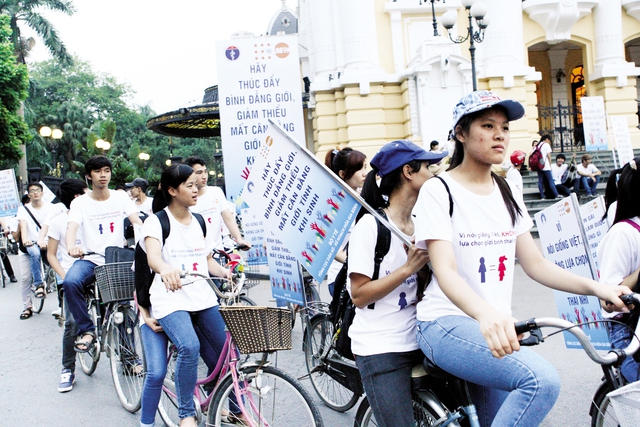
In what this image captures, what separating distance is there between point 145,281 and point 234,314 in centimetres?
108

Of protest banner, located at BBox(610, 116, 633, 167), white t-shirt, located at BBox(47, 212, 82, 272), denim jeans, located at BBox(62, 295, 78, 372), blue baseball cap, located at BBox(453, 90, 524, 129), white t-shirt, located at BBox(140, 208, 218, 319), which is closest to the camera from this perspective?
blue baseball cap, located at BBox(453, 90, 524, 129)

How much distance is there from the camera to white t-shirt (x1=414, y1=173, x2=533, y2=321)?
8.04ft

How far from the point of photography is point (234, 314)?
338 centimetres

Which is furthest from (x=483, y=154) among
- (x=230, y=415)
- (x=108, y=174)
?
(x=108, y=174)

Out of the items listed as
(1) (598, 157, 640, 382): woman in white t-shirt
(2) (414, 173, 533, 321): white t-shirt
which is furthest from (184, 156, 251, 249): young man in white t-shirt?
(2) (414, 173, 533, 321): white t-shirt

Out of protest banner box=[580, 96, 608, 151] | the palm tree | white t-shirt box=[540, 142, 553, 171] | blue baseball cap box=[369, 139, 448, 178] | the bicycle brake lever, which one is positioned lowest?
the bicycle brake lever

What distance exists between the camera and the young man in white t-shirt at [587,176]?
17531 mm

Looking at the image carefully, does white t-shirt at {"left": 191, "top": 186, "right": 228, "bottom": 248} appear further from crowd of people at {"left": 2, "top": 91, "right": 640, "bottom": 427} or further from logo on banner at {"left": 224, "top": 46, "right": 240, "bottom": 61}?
crowd of people at {"left": 2, "top": 91, "right": 640, "bottom": 427}

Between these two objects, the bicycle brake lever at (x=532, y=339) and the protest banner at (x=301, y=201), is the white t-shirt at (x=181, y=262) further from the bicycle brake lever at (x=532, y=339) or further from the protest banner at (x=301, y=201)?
the bicycle brake lever at (x=532, y=339)

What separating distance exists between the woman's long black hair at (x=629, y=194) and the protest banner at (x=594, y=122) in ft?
41.5

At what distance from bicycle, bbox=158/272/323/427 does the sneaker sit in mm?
2696

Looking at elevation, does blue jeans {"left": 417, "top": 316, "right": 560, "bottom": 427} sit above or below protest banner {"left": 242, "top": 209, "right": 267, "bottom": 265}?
below

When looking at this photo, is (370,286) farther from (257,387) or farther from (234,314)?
(257,387)

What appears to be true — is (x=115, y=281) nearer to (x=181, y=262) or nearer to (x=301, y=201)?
(x=181, y=262)
